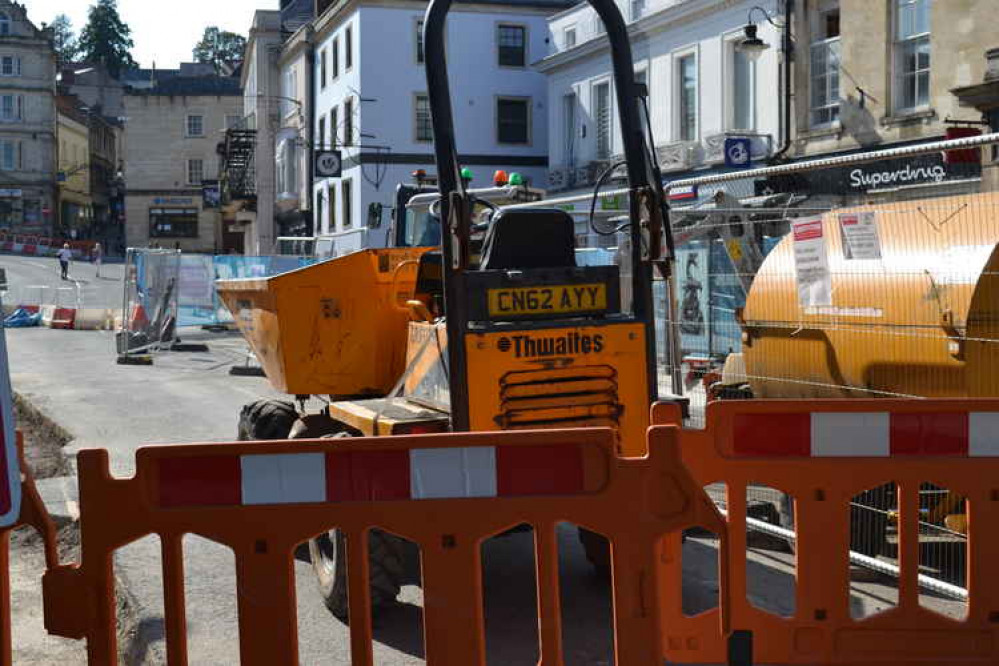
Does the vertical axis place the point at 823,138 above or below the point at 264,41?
below

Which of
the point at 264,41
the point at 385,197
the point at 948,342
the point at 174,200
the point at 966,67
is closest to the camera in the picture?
the point at 948,342

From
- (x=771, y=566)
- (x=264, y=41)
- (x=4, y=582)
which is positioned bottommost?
(x=771, y=566)

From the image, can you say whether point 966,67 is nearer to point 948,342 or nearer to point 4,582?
point 948,342

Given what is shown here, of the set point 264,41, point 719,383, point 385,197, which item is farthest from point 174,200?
point 719,383

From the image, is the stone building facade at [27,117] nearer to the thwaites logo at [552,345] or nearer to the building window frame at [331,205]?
the building window frame at [331,205]

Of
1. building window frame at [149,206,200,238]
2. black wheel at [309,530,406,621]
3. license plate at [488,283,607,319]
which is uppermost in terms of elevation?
building window frame at [149,206,200,238]

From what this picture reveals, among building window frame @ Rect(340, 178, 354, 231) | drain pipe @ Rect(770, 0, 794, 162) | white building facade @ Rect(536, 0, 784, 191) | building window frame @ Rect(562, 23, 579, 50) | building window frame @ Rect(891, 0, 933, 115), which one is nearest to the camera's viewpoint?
building window frame @ Rect(891, 0, 933, 115)

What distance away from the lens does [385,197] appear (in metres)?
45.7

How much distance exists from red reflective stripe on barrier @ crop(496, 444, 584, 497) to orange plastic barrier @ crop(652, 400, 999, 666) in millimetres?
725

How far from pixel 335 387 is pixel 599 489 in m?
4.07

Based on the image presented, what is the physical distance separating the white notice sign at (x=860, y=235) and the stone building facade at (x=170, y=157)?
8090 cm

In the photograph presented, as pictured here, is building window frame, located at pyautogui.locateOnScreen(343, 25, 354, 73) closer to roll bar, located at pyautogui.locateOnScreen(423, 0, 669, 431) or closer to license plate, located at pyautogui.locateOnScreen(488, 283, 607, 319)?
roll bar, located at pyautogui.locateOnScreen(423, 0, 669, 431)

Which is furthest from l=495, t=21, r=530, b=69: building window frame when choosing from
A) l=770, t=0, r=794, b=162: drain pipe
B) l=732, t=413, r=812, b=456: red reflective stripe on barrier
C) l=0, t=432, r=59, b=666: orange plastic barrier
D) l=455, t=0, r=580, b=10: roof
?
l=0, t=432, r=59, b=666: orange plastic barrier

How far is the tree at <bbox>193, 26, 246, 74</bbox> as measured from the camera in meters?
124
